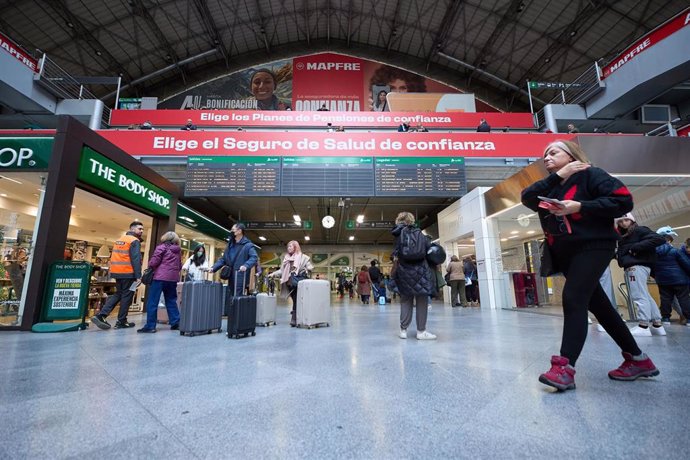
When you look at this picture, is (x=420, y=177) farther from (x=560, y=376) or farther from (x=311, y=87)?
(x=311, y=87)

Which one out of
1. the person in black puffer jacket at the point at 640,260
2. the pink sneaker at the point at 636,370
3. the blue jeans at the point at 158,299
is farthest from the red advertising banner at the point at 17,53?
the person in black puffer jacket at the point at 640,260

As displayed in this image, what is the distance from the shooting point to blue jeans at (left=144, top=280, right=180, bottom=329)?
14.9 feet

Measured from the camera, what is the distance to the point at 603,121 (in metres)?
14.1

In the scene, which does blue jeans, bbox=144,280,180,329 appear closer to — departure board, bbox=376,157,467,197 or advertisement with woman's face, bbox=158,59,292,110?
departure board, bbox=376,157,467,197

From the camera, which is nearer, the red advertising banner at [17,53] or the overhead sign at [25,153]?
the overhead sign at [25,153]

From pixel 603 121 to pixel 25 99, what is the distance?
23.2 meters

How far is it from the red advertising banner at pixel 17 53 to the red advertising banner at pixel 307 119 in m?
2.85

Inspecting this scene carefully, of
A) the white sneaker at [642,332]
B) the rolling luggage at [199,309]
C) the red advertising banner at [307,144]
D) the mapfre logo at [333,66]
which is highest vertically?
the mapfre logo at [333,66]

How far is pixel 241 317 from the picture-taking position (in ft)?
12.7

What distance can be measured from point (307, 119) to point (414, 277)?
10.1 meters

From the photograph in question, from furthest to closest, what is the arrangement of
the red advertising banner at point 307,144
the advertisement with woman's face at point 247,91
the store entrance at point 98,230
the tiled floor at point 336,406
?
the advertisement with woman's face at point 247,91, the red advertising banner at point 307,144, the store entrance at point 98,230, the tiled floor at point 336,406

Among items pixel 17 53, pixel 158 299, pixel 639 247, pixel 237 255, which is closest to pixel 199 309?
pixel 237 255

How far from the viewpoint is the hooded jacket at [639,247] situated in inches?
139

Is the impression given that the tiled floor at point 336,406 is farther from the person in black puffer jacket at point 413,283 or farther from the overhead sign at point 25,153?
the overhead sign at point 25,153
